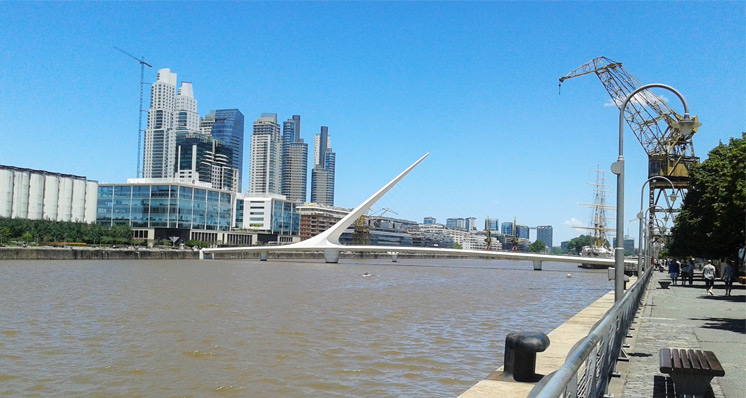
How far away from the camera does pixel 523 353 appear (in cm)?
716

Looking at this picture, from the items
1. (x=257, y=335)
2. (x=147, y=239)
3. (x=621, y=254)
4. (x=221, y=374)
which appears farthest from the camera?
(x=147, y=239)

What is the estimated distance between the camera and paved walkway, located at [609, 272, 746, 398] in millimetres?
6762

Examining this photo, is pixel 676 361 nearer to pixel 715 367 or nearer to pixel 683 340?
pixel 715 367

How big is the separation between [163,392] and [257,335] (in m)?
5.43

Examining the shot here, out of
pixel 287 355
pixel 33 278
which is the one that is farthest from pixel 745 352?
pixel 33 278

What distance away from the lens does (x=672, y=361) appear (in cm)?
588

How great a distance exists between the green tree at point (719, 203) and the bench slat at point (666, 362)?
1203cm

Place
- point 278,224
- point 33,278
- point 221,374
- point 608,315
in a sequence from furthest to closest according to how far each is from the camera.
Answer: point 278,224
point 33,278
point 221,374
point 608,315

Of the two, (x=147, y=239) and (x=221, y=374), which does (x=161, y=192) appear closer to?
(x=147, y=239)

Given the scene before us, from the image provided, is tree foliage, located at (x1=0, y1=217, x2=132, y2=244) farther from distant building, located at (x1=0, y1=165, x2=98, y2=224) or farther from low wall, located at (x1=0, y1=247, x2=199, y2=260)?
low wall, located at (x1=0, y1=247, x2=199, y2=260)

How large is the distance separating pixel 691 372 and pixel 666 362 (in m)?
0.29

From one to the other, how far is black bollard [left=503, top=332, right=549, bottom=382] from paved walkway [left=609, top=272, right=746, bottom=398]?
80 cm

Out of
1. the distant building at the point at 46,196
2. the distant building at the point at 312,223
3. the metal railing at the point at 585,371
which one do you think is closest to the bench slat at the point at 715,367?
the metal railing at the point at 585,371

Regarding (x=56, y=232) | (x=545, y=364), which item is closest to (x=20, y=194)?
(x=56, y=232)
